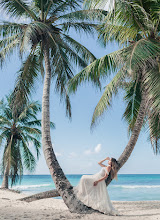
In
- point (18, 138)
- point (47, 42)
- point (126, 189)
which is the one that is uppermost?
point (47, 42)

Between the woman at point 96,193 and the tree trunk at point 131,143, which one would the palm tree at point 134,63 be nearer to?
the tree trunk at point 131,143

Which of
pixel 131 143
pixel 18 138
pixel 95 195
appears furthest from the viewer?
pixel 18 138

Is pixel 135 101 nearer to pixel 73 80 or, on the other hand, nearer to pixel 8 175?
pixel 73 80

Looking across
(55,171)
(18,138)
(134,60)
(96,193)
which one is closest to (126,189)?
(18,138)

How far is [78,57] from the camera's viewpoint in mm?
10227

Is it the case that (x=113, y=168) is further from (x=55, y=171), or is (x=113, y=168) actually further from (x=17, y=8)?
(x=17, y=8)

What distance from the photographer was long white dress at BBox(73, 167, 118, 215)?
261 inches

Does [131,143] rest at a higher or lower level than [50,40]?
lower

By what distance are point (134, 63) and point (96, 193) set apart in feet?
11.7

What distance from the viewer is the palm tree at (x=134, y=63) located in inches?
287

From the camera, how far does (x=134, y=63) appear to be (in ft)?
22.3

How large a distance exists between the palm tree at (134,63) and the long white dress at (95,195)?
1.93 feet

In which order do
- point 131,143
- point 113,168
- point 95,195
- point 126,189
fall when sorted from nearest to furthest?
1. point 95,195
2. point 113,168
3. point 131,143
4. point 126,189

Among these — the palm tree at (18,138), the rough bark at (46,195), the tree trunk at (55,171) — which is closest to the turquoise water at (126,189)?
the palm tree at (18,138)
